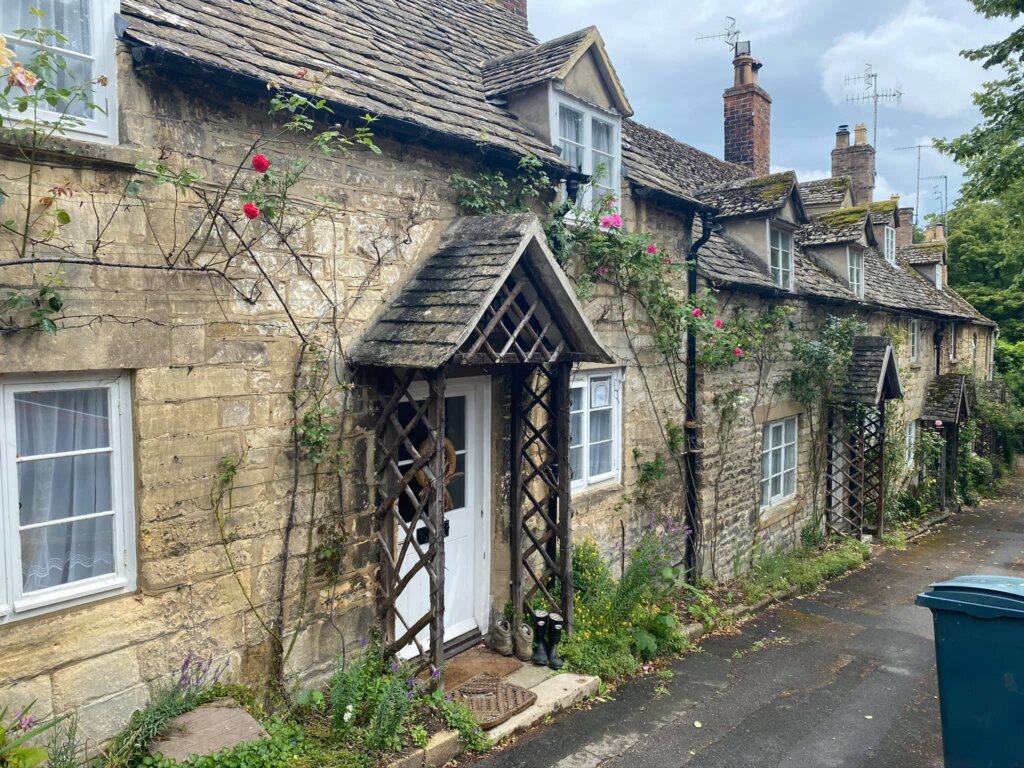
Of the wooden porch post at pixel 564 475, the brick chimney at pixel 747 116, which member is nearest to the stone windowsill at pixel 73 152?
the wooden porch post at pixel 564 475

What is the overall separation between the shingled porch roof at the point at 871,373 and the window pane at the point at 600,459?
6.92m

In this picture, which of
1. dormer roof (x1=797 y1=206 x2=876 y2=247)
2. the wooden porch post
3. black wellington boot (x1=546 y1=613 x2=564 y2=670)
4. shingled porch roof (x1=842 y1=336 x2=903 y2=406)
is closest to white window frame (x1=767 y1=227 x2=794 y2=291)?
dormer roof (x1=797 y1=206 x2=876 y2=247)

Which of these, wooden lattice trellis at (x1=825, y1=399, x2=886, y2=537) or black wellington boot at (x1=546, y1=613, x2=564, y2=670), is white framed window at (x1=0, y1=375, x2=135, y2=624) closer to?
black wellington boot at (x1=546, y1=613, x2=564, y2=670)

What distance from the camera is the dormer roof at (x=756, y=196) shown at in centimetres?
1170

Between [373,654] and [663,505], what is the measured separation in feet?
16.2

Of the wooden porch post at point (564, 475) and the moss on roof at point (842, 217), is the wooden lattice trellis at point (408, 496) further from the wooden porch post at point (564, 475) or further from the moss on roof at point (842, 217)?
the moss on roof at point (842, 217)

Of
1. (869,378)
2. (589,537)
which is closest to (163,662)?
(589,537)

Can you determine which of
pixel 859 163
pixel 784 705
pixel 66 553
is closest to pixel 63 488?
pixel 66 553

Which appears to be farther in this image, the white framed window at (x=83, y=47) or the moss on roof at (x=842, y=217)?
the moss on roof at (x=842, y=217)

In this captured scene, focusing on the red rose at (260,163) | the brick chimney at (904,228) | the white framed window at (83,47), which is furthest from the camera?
the brick chimney at (904,228)

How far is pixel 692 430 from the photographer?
→ 10070 millimetres

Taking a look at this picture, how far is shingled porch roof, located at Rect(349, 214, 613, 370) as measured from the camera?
18.1 feet

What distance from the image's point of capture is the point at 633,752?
588 cm

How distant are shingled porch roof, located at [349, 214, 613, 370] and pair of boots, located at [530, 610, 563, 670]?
2.48 meters
